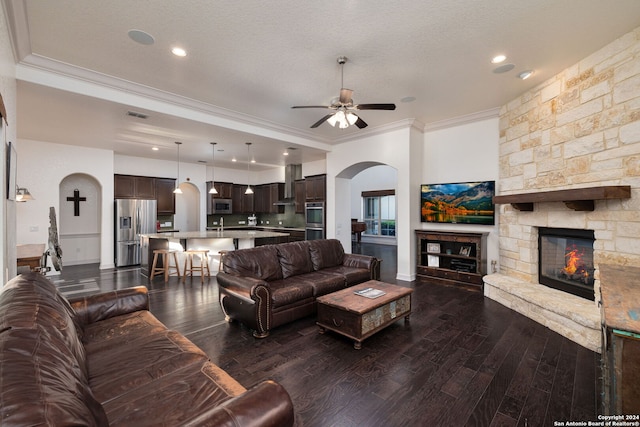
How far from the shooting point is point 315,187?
7590 millimetres

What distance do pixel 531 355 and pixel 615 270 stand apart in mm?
1084

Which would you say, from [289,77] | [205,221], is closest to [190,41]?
[289,77]

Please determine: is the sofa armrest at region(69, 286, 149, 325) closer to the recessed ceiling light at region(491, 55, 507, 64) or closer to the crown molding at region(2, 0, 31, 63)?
the crown molding at region(2, 0, 31, 63)

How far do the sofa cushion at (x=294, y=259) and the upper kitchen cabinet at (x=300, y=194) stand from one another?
13.3 ft

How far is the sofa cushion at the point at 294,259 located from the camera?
4047mm

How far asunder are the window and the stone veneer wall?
21.6 ft

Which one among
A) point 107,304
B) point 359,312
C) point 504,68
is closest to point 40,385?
point 107,304

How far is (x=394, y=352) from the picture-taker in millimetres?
2764

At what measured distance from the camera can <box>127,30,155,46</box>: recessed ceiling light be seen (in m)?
2.76

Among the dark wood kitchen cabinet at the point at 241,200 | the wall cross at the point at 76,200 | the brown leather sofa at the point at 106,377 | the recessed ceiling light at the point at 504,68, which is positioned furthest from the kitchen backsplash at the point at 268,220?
the brown leather sofa at the point at 106,377

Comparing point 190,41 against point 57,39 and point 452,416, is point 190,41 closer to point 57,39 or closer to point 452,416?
point 57,39

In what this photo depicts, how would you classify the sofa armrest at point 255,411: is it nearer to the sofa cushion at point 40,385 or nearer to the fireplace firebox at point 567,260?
the sofa cushion at point 40,385

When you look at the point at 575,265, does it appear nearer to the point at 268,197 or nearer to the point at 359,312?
the point at 359,312

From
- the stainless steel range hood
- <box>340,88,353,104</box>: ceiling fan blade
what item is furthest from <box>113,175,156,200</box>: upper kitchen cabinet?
<box>340,88,353,104</box>: ceiling fan blade
